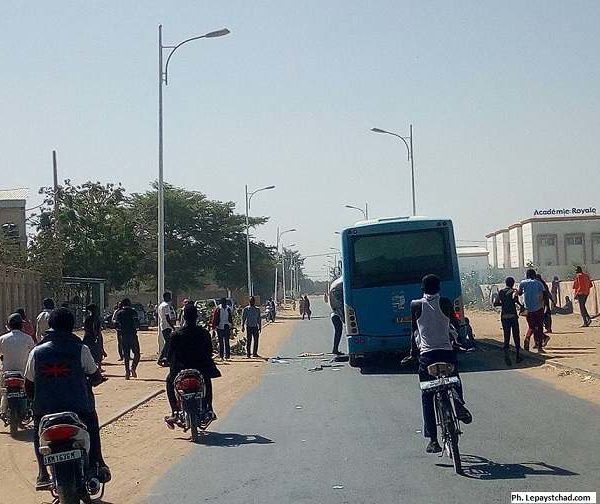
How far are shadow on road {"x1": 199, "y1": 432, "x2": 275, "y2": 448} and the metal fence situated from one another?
21.3 m

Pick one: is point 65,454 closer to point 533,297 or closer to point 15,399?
point 15,399

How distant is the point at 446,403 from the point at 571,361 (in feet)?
37.5

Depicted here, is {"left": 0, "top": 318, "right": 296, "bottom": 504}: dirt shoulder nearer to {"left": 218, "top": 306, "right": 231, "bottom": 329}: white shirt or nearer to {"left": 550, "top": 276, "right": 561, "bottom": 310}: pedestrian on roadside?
{"left": 218, "top": 306, "right": 231, "bottom": 329}: white shirt

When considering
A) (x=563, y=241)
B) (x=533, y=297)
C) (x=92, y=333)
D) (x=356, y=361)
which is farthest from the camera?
(x=563, y=241)

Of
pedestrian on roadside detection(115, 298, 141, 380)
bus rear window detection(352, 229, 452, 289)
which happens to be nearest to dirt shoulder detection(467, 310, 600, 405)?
bus rear window detection(352, 229, 452, 289)

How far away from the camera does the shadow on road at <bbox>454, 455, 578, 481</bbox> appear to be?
28.9 feet

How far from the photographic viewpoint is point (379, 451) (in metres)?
10.5

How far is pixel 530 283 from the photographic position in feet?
69.3

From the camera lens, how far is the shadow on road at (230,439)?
11.6 m

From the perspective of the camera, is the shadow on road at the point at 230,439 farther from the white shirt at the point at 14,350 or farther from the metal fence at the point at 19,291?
the metal fence at the point at 19,291

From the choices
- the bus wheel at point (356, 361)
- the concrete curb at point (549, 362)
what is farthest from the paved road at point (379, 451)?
the bus wheel at point (356, 361)

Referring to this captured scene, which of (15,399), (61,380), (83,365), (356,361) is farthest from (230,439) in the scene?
(356,361)

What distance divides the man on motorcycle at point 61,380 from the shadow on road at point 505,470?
339 cm

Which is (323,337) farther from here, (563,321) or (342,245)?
(342,245)
